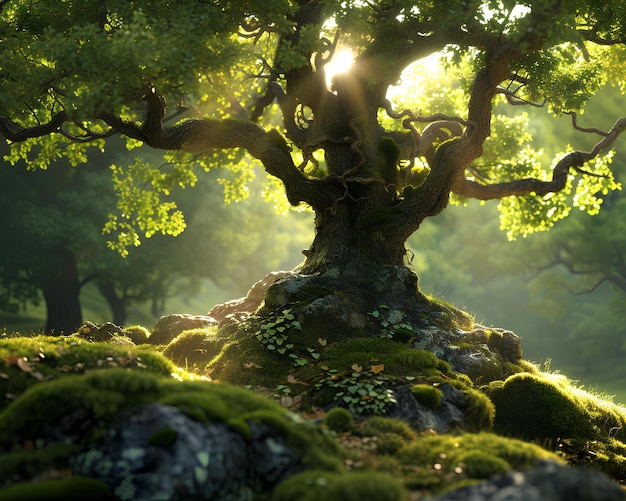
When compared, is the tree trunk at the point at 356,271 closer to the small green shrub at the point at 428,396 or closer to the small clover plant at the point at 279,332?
the small clover plant at the point at 279,332

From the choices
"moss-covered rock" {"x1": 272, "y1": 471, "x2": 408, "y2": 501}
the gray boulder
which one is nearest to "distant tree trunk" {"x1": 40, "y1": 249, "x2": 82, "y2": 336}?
the gray boulder

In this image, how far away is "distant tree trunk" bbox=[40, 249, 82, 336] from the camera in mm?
31734

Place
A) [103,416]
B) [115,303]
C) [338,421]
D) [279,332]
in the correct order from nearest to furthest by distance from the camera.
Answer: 1. [103,416]
2. [338,421]
3. [279,332]
4. [115,303]

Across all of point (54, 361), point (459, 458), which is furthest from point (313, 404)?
point (54, 361)

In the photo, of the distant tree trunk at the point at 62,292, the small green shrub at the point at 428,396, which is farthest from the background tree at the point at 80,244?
the small green shrub at the point at 428,396

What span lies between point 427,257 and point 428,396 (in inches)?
1781

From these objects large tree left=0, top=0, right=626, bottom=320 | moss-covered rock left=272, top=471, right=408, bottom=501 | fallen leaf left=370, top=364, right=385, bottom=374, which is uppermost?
large tree left=0, top=0, right=626, bottom=320

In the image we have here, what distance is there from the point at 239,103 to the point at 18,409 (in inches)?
532

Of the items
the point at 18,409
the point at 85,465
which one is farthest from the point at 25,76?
the point at 85,465

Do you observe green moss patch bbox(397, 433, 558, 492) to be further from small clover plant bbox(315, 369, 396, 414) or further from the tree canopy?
the tree canopy

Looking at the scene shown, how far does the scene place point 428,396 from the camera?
1080cm

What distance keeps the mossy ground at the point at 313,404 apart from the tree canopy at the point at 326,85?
357 centimetres

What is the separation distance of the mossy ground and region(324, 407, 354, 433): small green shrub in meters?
0.03

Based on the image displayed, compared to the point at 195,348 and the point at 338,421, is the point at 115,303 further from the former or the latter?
the point at 338,421
